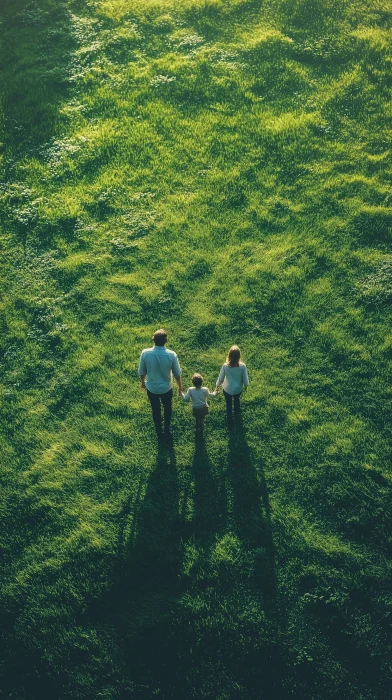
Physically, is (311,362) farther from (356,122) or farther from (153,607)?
(356,122)

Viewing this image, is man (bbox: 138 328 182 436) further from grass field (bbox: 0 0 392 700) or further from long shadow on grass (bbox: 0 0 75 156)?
long shadow on grass (bbox: 0 0 75 156)

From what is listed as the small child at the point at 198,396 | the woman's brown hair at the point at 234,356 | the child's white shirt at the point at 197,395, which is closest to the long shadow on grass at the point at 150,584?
the small child at the point at 198,396

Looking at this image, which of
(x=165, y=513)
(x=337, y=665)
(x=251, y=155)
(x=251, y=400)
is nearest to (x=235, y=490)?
(x=165, y=513)

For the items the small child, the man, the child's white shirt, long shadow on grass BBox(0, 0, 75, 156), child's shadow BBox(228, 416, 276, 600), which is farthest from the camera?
long shadow on grass BBox(0, 0, 75, 156)

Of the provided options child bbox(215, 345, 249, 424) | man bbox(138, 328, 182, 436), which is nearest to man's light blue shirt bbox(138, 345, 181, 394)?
man bbox(138, 328, 182, 436)

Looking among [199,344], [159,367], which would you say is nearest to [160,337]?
[159,367]

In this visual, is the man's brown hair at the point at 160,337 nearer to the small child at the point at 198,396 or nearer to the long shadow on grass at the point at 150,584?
the small child at the point at 198,396
